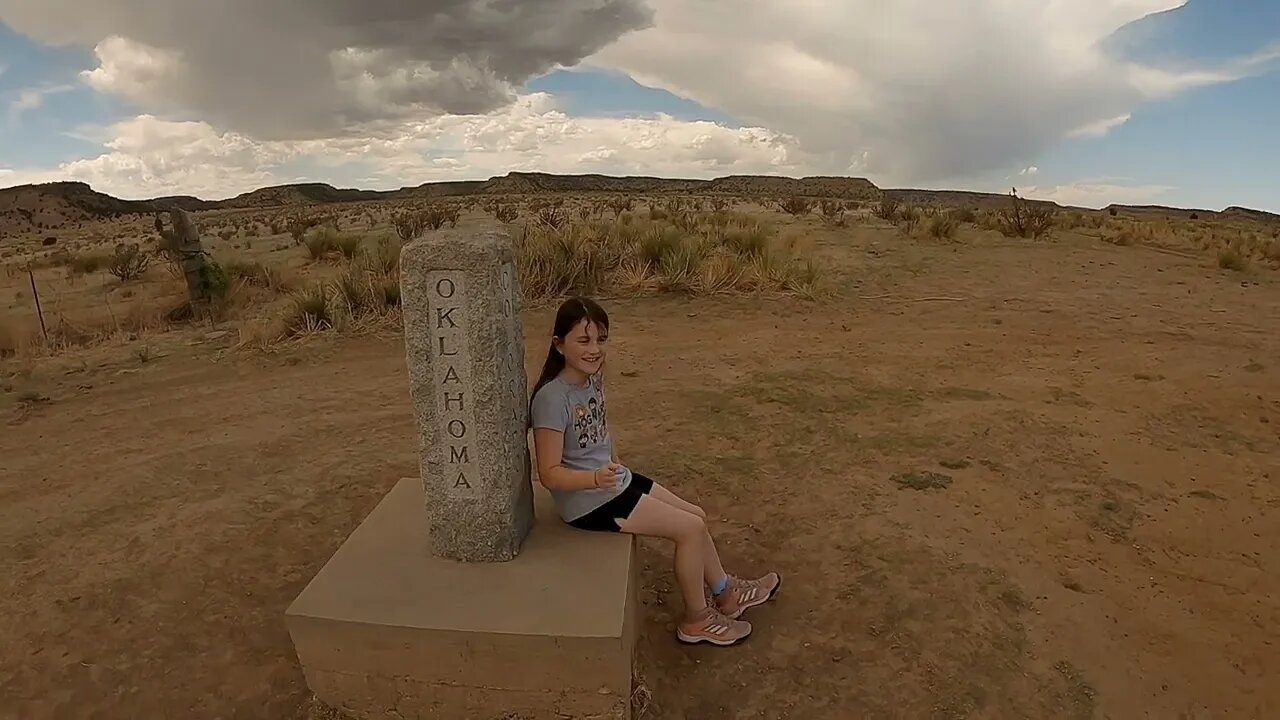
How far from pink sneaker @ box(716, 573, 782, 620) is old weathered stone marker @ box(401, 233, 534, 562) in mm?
866

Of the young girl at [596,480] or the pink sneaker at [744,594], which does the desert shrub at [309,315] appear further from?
the pink sneaker at [744,594]

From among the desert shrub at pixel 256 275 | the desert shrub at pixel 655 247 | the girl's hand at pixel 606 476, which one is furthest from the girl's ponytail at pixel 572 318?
the desert shrub at pixel 256 275

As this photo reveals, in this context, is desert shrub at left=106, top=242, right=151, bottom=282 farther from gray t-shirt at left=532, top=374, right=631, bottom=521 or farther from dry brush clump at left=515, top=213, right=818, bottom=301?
gray t-shirt at left=532, top=374, right=631, bottom=521

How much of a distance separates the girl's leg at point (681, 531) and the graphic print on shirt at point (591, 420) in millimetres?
301

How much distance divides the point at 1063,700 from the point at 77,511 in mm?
4959

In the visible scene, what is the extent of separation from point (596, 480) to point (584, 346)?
0.49 metres

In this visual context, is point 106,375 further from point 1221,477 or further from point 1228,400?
point 1228,400

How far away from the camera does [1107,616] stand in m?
3.41

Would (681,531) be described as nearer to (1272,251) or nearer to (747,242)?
(747,242)

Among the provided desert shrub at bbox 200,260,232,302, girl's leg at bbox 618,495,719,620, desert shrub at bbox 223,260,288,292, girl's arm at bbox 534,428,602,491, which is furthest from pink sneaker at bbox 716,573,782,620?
desert shrub at bbox 223,260,288,292

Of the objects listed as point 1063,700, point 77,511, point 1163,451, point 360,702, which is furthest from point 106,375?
point 1163,451

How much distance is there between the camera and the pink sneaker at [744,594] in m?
3.36

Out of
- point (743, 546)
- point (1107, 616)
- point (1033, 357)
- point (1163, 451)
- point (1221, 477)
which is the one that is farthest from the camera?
point (1033, 357)

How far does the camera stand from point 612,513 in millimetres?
3195
